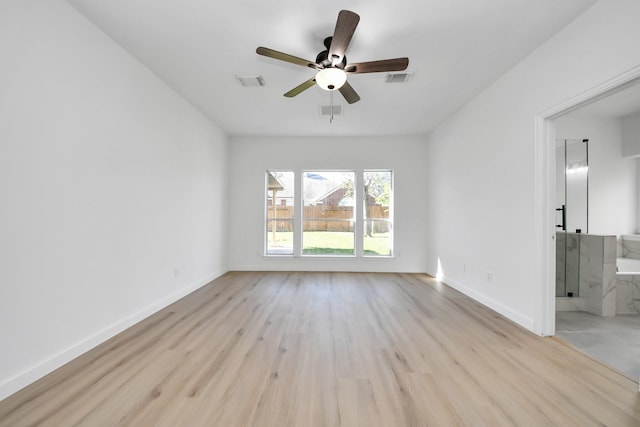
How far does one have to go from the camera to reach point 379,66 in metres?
2.32

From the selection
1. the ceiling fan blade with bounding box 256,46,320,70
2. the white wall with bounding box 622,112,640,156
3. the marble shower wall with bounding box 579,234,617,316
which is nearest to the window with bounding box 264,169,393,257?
the marble shower wall with bounding box 579,234,617,316

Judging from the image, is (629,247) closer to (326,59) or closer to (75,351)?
(326,59)

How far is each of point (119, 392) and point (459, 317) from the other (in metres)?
3.10

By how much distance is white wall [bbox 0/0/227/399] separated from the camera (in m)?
1.70

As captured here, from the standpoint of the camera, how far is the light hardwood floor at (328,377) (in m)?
1.49

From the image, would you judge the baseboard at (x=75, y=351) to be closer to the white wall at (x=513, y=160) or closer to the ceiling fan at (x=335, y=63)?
the ceiling fan at (x=335, y=63)

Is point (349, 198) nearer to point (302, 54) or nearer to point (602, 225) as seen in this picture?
point (302, 54)

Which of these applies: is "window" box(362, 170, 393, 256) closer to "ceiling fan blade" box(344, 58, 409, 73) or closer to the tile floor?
the tile floor

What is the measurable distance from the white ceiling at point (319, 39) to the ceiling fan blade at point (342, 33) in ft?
0.87

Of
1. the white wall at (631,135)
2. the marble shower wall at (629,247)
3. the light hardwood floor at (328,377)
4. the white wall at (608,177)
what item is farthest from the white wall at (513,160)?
the white wall at (631,135)

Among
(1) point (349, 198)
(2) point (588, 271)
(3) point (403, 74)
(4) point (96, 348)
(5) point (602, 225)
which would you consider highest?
(3) point (403, 74)

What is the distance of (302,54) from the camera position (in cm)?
268

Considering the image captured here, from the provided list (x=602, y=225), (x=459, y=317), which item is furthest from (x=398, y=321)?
(x=602, y=225)

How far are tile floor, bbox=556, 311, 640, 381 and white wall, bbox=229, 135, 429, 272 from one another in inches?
A: 103
